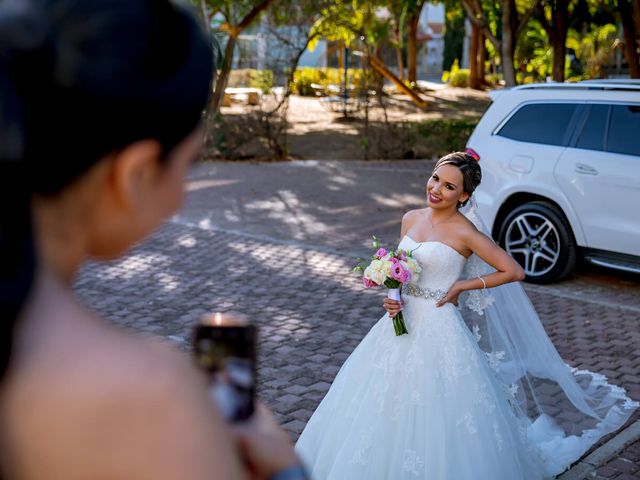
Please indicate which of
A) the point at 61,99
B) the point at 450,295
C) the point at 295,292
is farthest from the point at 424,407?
the point at 295,292

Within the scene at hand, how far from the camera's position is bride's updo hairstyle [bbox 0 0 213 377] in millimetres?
1078

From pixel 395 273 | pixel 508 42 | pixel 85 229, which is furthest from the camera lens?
pixel 508 42

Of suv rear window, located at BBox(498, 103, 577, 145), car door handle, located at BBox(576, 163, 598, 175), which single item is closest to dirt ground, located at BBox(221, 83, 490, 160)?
suv rear window, located at BBox(498, 103, 577, 145)

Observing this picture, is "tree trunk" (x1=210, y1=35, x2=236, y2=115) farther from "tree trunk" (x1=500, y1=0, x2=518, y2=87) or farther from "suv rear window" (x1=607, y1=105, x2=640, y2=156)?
"suv rear window" (x1=607, y1=105, x2=640, y2=156)

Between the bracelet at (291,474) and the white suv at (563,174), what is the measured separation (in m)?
8.49

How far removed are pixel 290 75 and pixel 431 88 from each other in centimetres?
2841

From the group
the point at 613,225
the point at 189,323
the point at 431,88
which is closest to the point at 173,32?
the point at 189,323

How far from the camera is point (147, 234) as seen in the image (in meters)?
1.20

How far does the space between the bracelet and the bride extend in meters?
3.49

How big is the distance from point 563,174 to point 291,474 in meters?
8.90

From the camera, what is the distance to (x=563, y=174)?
9797 mm

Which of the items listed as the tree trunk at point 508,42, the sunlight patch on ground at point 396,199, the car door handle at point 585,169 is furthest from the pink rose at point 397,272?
the tree trunk at point 508,42

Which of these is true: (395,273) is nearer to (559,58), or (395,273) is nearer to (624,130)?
(624,130)

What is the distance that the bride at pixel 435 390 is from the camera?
4.78 m
